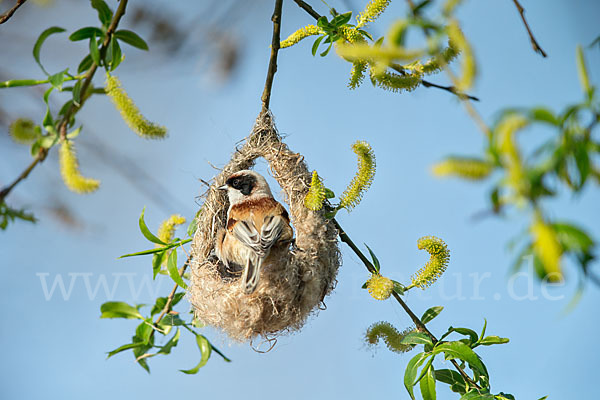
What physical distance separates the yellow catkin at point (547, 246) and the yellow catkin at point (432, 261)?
1212 millimetres

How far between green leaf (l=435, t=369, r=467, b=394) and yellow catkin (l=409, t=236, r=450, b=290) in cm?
32

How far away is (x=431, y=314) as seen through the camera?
1.85 m

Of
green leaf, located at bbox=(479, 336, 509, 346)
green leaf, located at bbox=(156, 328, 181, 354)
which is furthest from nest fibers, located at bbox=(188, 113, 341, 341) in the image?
green leaf, located at bbox=(479, 336, 509, 346)

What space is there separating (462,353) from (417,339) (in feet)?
0.50

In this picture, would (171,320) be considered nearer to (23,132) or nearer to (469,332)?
(23,132)

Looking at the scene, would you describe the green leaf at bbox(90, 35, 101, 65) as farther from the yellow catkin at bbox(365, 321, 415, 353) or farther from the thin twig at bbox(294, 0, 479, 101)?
the yellow catkin at bbox(365, 321, 415, 353)

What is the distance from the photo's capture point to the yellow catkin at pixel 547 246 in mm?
415

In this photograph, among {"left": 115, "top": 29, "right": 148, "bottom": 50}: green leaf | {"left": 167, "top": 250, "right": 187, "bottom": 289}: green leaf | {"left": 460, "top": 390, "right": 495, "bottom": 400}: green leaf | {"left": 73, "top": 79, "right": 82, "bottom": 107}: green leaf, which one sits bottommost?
{"left": 460, "top": 390, "right": 495, "bottom": 400}: green leaf

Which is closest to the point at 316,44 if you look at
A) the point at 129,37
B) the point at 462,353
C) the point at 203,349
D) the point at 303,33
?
the point at 303,33

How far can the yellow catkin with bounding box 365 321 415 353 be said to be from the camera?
1800 millimetres

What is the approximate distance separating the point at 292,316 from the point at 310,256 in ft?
0.73

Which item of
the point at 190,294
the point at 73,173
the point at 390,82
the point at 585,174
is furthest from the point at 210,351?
the point at 585,174

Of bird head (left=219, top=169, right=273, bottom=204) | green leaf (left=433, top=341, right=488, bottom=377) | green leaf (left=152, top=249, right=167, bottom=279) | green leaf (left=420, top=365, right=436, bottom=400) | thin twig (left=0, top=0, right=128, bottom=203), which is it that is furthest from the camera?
bird head (left=219, top=169, right=273, bottom=204)

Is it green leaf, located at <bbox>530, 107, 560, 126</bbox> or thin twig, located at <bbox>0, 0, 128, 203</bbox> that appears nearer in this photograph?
green leaf, located at <bbox>530, 107, 560, 126</bbox>
